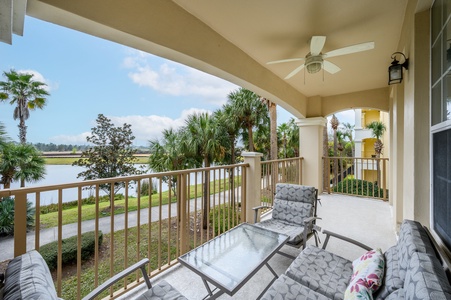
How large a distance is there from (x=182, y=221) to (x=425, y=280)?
2.04 m

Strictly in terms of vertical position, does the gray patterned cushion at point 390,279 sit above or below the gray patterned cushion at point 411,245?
below

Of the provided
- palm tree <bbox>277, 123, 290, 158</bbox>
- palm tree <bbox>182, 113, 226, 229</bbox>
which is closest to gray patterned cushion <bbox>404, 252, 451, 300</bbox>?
palm tree <bbox>182, 113, 226, 229</bbox>

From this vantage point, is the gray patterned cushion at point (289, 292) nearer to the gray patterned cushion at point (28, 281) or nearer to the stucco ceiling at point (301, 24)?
the gray patterned cushion at point (28, 281)

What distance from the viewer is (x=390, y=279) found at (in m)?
1.12

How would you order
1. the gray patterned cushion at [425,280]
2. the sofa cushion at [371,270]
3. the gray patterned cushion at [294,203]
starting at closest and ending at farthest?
1. the gray patterned cushion at [425,280]
2. the sofa cushion at [371,270]
3. the gray patterned cushion at [294,203]

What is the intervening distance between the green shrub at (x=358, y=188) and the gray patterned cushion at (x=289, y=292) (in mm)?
4936

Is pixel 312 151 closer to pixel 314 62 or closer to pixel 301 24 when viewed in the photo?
pixel 314 62

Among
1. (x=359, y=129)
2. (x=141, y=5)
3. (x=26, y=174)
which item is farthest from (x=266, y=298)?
(x=359, y=129)

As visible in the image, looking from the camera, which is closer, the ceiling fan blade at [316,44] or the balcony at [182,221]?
the balcony at [182,221]

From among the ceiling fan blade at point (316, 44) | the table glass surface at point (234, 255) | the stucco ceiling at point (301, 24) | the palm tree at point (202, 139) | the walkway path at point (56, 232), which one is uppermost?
the stucco ceiling at point (301, 24)

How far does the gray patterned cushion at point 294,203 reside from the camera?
8.46 ft

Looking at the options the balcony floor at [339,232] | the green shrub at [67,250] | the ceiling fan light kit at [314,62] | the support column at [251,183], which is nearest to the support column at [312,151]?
the balcony floor at [339,232]

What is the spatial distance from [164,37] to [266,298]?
2.43 m

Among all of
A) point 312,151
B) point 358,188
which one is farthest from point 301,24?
point 358,188
